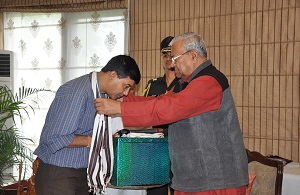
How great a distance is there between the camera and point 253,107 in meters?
4.39

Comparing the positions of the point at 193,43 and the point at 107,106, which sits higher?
the point at 193,43

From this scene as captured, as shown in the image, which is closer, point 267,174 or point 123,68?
point 123,68

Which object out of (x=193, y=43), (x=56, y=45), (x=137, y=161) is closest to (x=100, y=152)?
(x=137, y=161)

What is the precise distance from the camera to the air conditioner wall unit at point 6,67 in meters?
5.82

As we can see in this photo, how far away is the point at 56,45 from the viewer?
595cm

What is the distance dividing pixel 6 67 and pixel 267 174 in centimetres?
372

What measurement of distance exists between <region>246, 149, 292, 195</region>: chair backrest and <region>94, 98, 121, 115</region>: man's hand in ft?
6.13

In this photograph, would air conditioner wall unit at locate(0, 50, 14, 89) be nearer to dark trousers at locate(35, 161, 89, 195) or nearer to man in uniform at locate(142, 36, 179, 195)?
man in uniform at locate(142, 36, 179, 195)

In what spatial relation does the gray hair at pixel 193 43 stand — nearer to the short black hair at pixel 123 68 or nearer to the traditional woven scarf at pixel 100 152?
the short black hair at pixel 123 68

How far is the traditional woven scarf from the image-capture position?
92.4 inches

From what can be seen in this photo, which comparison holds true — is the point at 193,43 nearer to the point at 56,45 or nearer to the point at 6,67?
the point at 56,45

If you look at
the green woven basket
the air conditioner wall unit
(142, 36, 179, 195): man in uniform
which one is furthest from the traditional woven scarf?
the air conditioner wall unit

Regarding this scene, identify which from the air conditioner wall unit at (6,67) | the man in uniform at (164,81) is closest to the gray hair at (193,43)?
the man in uniform at (164,81)

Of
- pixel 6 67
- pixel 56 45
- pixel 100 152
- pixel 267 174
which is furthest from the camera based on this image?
pixel 56 45
